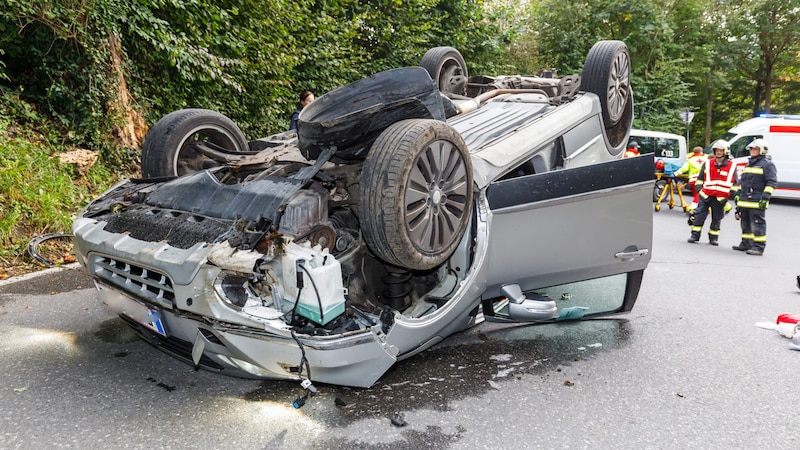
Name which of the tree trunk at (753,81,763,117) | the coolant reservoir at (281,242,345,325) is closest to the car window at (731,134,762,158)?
the coolant reservoir at (281,242,345,325)

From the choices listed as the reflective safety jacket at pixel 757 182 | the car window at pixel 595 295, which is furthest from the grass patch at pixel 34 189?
the reflective safety jacket at pixel 757 182

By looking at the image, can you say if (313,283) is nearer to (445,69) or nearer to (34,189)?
(445,69)

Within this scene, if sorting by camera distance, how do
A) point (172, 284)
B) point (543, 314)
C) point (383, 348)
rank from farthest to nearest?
point (543, 314), point (383, 348), point (172, 284)

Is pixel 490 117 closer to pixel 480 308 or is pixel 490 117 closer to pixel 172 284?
pixel 480 308

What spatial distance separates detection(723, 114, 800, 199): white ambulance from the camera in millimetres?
12102

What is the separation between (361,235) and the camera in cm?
278

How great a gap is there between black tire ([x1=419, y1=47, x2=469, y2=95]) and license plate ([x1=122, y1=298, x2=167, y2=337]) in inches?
129

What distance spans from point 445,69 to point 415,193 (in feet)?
9.55

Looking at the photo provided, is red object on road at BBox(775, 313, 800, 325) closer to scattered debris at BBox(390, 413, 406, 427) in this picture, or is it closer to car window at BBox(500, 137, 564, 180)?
car window at BBox(500, 137, 564, 180)

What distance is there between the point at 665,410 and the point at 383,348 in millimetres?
1414

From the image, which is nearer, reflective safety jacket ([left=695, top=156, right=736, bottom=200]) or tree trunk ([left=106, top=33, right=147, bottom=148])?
tree trunk ([left=106, top=33, right=147, bottom=148])

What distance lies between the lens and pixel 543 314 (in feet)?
9.52

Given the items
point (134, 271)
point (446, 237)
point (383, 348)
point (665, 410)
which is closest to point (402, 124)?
point (446, 237)

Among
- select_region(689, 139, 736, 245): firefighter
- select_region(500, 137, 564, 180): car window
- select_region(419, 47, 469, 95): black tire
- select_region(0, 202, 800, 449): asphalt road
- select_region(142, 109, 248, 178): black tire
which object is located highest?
select_region(419, 47, 469, 95): black tire
